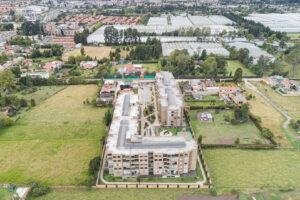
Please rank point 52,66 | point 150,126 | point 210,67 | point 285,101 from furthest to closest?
point 52,66, point 210,67, point 285,101, point 150,126

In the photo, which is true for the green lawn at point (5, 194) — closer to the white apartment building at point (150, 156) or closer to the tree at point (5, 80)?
the white apartment building at point (150, 156)

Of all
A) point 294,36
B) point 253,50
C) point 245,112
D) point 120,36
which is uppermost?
point 120,36

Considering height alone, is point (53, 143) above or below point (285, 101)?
below

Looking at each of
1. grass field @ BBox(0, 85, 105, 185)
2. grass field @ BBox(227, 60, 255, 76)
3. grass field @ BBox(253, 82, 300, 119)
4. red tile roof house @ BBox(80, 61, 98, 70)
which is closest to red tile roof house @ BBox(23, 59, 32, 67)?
red tile roof house @ BBox(80, 61, 98, 70)

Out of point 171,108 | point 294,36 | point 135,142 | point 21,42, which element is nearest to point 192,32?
point 294,36

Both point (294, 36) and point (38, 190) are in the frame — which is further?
point (294, 36)

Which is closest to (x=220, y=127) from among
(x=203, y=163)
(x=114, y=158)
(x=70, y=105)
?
(x=203, y=163)

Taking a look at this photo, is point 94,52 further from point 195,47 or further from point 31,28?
point 31,28

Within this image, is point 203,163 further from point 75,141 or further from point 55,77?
point 55,77
